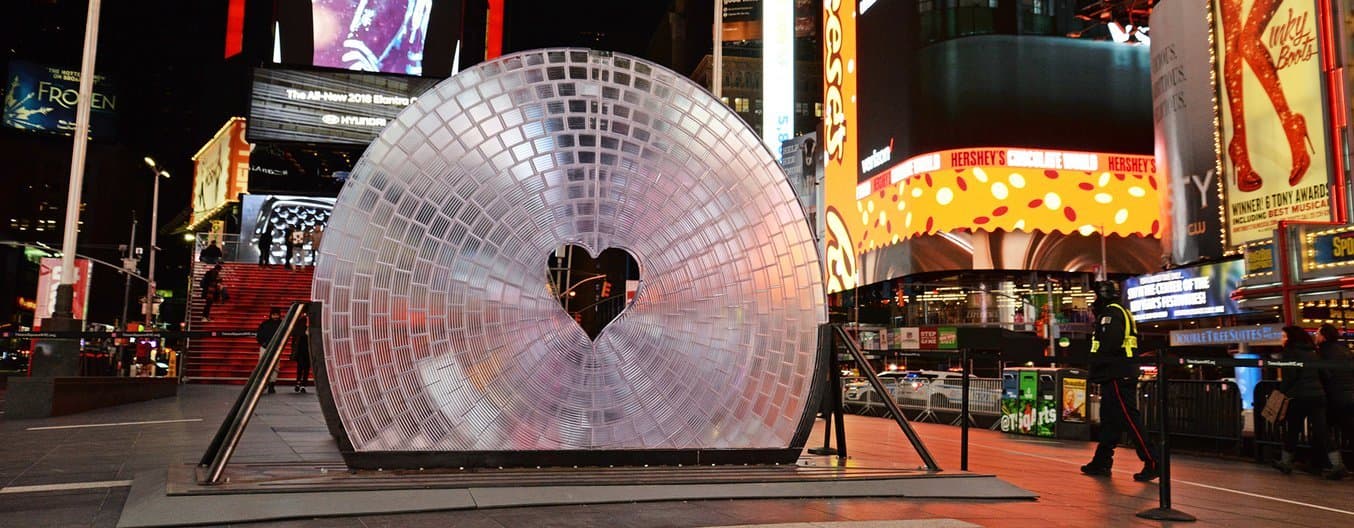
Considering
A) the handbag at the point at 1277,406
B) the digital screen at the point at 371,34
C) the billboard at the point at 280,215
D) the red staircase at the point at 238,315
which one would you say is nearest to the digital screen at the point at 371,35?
the digital screen at the point at 371,34

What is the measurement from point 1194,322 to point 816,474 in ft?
95.8

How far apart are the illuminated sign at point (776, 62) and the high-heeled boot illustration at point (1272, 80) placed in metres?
46.0

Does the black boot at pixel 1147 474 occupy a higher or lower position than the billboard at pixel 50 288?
lower

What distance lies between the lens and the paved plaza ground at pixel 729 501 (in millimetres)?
5332

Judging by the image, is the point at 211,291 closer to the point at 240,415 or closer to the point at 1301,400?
the point at 240,415

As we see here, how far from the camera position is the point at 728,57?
9300cm

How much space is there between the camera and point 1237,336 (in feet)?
62.2

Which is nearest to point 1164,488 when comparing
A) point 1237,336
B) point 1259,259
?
point 1259,259

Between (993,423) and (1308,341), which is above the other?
(1308,341)

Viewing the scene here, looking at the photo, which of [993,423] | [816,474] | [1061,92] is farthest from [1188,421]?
[1061,92]

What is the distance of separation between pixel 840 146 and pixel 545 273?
43.7 metres

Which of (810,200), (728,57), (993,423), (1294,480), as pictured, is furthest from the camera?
(728,57)

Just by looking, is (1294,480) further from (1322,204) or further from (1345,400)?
(1322,204)

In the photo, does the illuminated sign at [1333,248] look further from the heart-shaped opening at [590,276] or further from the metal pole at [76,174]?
the metal pole at [76,174]
